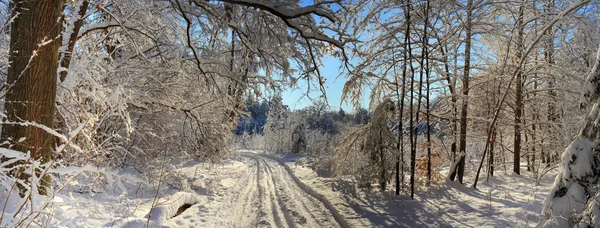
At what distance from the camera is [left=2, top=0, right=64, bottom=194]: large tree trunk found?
140 inches

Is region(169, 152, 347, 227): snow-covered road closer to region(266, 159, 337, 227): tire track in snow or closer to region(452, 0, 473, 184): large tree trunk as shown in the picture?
region(266, 159, 337, 227): tire track in snow

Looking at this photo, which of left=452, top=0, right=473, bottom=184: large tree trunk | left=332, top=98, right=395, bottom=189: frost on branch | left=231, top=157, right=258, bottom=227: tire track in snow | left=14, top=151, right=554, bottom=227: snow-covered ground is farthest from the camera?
left=452, top=0, right=473, bottom=184: large tree trunk

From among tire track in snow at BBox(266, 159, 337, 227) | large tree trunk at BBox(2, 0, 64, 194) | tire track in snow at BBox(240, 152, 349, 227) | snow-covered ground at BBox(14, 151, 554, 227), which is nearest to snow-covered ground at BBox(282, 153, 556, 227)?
snow-covered ground at BBox(14, 151, 554, 227)

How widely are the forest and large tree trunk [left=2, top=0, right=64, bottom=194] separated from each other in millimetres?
16

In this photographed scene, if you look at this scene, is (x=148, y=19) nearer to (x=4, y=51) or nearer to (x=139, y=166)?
(x=4, y=51)

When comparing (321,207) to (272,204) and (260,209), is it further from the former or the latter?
(260,209)

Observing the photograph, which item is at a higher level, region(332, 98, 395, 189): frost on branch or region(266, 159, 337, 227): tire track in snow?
region(332, 98, 395, 189): frost on branch

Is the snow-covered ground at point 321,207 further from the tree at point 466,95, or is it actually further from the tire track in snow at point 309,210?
the tree at point 466,95

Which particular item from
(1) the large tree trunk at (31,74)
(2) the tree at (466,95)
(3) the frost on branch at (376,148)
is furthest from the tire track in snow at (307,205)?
(2) the tree at (466,95)

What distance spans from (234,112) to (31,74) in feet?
19.7

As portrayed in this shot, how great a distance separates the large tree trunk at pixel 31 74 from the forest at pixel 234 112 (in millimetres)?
16

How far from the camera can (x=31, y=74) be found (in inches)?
142

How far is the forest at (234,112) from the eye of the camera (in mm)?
3639

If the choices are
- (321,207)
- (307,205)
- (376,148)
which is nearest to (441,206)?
(376,148)
